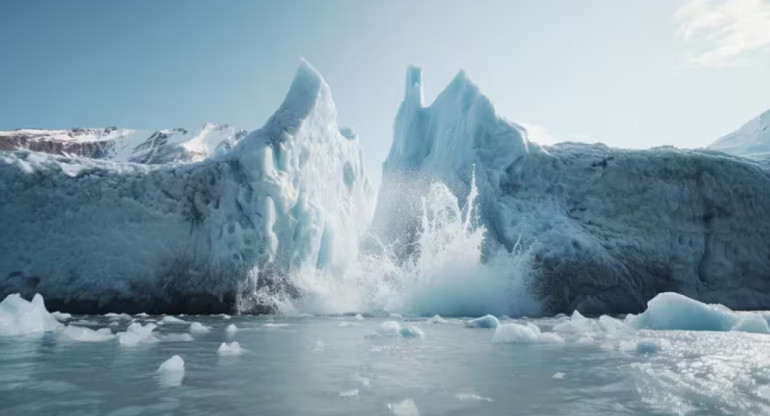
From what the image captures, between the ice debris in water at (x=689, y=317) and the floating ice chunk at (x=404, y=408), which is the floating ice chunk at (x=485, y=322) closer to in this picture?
the ice debris in water at (x=689, y=317)

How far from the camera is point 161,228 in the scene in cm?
1359

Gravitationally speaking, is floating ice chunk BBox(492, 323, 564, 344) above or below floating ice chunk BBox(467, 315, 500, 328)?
above

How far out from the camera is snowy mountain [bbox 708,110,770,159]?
27.2 metres

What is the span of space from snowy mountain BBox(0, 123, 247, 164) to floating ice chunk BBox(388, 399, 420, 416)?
304 feet

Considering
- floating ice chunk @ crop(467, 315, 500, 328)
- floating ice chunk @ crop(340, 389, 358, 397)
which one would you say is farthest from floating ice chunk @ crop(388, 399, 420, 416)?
floating ice chunk @ crop(467, 315, 500, 328)

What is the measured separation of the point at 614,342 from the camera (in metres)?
6.73

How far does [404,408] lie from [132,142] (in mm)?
118682

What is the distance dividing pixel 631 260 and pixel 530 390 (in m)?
14.4

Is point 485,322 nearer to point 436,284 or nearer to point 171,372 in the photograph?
point 436,284

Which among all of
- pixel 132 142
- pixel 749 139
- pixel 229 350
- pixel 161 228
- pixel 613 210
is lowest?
pixel 229 350

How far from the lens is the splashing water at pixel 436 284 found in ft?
45.5

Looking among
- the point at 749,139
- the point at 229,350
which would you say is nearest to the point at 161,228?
the point at 229,350

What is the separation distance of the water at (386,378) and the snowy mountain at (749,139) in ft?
83.9

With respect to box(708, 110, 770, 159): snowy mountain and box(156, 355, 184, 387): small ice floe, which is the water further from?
box(708, 110, 770, 159): snowy mountain
